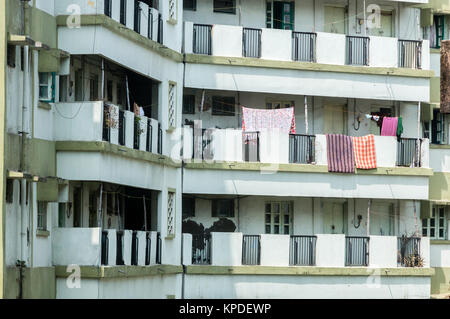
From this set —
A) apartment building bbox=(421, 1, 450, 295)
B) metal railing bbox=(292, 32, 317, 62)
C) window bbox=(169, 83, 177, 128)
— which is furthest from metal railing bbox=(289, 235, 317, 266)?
metal railing bbox=(292, 32, 317, 62)

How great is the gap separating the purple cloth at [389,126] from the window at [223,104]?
4929mm

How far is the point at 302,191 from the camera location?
2138 inches

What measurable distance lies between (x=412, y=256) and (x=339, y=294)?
300cm

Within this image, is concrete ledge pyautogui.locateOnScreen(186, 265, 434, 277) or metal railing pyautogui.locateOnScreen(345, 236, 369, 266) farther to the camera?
metal railing pyautogui.locateOnScreen(345, 236, 369, 266)

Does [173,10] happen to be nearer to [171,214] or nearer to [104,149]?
[171,214]

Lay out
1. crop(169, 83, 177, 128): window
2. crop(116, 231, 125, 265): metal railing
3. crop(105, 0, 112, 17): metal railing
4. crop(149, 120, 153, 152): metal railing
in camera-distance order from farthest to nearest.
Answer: crop(169, 83, 177, 128): window, crop(149, 120, 153, 152): metal railing, crop(116, 231, 125, 265): metal railing, crop(105, 0, 112, 17): metal railing

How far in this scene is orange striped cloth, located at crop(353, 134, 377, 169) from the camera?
5506 cm

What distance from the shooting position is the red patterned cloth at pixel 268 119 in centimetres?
5425

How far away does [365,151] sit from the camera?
55188 mm

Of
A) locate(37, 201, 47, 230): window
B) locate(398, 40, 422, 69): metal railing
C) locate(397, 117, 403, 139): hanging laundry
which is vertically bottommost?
locate(37, 201, 47, 230): window

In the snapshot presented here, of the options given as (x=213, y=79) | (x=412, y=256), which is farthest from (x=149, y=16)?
(x=412, y=256)

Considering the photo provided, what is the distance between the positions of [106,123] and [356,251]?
38.4 ft

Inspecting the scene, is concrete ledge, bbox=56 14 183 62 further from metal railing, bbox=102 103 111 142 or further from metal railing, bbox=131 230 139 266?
metal railing, bbox=131 230 139 266

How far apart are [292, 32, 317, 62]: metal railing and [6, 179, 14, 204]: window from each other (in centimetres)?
1509
